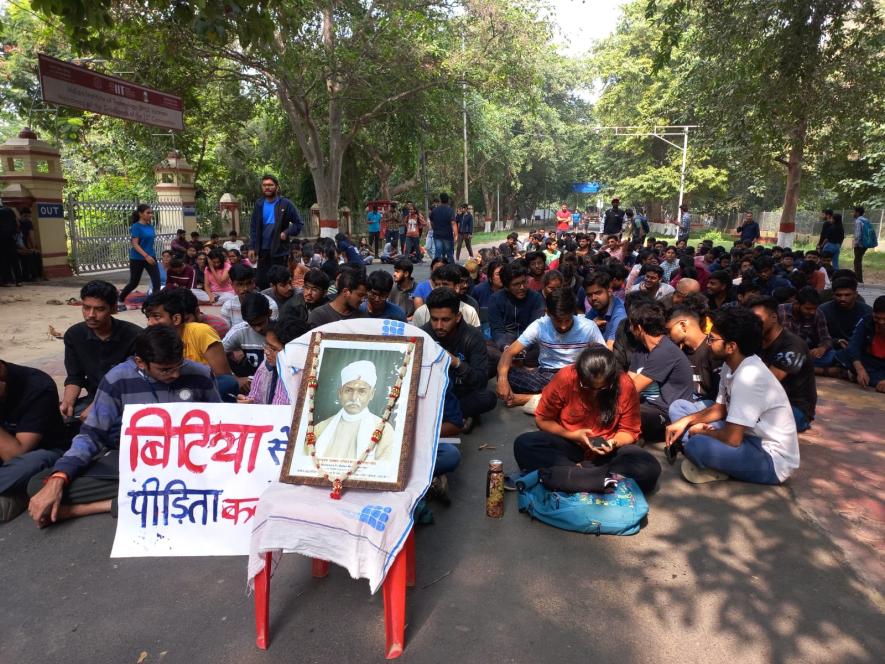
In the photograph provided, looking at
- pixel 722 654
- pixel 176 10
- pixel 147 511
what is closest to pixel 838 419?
pixel 722 654

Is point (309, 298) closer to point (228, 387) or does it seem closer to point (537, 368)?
point (228, 387)

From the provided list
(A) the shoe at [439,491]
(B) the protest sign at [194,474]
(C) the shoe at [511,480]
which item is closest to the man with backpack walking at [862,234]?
(C) the shoe at [511,480]

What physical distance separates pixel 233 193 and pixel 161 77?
1079 centimetres

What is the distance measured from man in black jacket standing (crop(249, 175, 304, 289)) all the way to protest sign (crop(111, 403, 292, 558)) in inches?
205

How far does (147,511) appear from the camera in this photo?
3.22m

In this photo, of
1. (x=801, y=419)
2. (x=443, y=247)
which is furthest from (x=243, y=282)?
(x=443, y=247)

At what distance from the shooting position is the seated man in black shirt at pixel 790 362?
4.60 meters

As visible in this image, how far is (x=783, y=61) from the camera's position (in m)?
10.1

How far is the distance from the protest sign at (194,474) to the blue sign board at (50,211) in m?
12.6

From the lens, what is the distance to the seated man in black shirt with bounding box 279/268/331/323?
5.84 meters

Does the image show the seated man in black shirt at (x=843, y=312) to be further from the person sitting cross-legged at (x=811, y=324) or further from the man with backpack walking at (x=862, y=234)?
the man with backpack walking at (x=862, y=234)

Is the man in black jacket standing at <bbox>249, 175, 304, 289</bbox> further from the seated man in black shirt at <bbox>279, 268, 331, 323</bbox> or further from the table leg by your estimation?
the table leg

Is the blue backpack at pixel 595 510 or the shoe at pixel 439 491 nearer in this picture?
the blue backpack at pixel 595 510

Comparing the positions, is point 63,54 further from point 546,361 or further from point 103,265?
point 546,361
